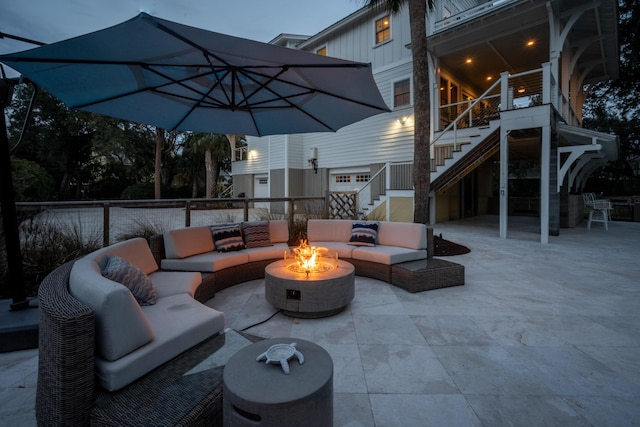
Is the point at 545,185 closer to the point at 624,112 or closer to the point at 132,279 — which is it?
the point at 132,279

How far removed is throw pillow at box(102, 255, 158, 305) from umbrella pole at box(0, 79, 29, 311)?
1.18 metres

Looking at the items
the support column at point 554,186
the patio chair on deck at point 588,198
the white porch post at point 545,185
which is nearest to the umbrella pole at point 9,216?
the white porch post at point 545,185

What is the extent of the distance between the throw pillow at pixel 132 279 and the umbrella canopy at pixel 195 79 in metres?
1.73

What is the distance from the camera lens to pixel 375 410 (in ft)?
6.31

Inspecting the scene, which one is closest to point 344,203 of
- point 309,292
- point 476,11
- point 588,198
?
point 309,292

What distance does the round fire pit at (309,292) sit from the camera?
10.6 ft

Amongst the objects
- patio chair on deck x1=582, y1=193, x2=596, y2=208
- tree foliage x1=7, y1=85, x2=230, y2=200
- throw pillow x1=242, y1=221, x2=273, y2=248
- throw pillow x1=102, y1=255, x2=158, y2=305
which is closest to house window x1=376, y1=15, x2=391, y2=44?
patio chair on deck x1=582, y1=193, x2=596, y2=208

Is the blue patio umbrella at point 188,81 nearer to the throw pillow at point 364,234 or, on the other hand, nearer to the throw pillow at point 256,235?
the throw pillow at point 256,235

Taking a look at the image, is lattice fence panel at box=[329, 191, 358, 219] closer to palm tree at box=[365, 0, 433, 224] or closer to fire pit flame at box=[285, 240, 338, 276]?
palm tree at box=[365, 0, 433, 224]

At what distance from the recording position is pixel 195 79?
352 centimetres

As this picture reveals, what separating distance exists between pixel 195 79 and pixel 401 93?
917cm

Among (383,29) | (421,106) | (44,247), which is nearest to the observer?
(44,247)

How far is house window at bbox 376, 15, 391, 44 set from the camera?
37.1 ft

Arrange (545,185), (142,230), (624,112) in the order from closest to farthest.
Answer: (142,230) → (545,185) → (624,112)
